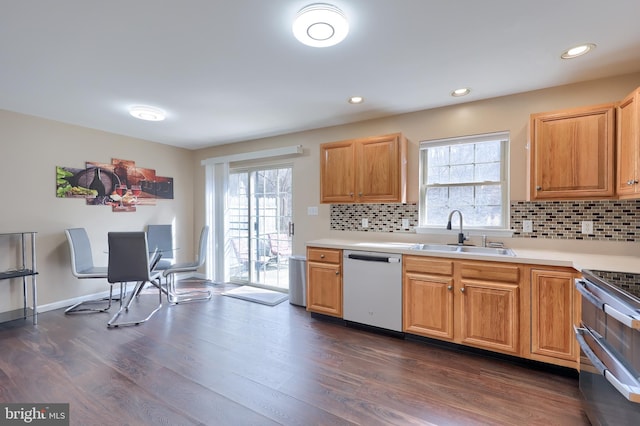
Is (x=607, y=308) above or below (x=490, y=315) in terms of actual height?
above

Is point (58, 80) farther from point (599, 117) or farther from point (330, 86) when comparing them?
point (599, 117)

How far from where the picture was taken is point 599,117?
2.08m

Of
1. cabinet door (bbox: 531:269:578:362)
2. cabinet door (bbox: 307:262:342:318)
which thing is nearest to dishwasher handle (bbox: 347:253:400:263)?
cabinet door (bbox: 307:262:342:318)

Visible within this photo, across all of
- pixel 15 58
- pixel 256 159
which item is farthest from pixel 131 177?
pixel 15 58

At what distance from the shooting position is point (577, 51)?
6.27 feet

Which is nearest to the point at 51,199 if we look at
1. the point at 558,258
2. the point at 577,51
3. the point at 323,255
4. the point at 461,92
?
the point at 323,255

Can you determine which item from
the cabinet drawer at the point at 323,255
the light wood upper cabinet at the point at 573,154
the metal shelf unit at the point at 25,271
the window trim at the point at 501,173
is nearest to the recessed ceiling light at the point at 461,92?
the window trim at the point at 501,173

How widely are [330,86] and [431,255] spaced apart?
1748mm

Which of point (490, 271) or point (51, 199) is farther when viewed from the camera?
point (51, 199)

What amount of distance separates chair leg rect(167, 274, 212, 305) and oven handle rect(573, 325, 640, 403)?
148 inches

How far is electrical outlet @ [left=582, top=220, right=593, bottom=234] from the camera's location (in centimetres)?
230

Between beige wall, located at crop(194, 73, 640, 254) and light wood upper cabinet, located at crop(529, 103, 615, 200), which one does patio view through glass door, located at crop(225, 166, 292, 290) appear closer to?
beige wall, located at crop(194, 73, 640, 254)

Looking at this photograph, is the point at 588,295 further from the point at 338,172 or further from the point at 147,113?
the point at 147,113

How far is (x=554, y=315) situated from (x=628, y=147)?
1273 mm
